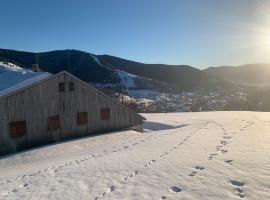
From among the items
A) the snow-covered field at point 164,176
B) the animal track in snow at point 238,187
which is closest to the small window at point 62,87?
the snow-covered field at point 164,176

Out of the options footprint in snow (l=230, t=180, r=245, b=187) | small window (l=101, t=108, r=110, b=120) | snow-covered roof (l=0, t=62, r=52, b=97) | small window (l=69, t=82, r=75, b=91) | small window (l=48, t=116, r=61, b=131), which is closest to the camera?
footprint in snow (l=230, t=180, r=245, b=187)

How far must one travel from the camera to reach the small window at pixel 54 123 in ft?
87.1

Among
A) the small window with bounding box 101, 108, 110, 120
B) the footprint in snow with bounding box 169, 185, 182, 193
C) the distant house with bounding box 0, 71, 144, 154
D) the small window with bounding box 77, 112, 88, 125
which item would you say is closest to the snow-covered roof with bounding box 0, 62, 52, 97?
the distant house with bounding box 0, 71, 144, 154

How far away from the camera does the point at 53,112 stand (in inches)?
1054

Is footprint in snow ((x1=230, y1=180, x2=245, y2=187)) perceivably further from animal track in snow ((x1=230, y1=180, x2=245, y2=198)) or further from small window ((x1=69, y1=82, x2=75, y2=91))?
small window ((x1=69, y1=82, x2=75, y2=91))

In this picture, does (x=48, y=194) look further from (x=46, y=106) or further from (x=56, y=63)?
(x=56, y=63)

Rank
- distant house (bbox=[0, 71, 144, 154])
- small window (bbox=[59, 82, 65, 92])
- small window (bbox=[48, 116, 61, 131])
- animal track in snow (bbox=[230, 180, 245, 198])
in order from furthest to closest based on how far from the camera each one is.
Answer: small window (bbox=[59, 82, 65, 92]) < small window (bbox=[48, 116, 61, 131]) < distant house (bbox=[0, 71, 144, 154]) < animal track in snow (bbox=[230, 180, 245, 198])

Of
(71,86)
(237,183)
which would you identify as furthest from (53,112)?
(237,183)

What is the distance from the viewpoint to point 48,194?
1104cm

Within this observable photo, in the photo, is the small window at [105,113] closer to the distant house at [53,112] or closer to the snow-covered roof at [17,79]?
the distant house at [53,112]

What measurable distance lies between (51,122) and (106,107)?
600cm

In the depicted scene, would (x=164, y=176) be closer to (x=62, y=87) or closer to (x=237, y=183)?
(x=237, y=183)

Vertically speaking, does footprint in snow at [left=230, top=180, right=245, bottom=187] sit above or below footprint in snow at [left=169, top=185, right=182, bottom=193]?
above

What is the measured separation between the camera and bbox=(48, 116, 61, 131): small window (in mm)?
26562
